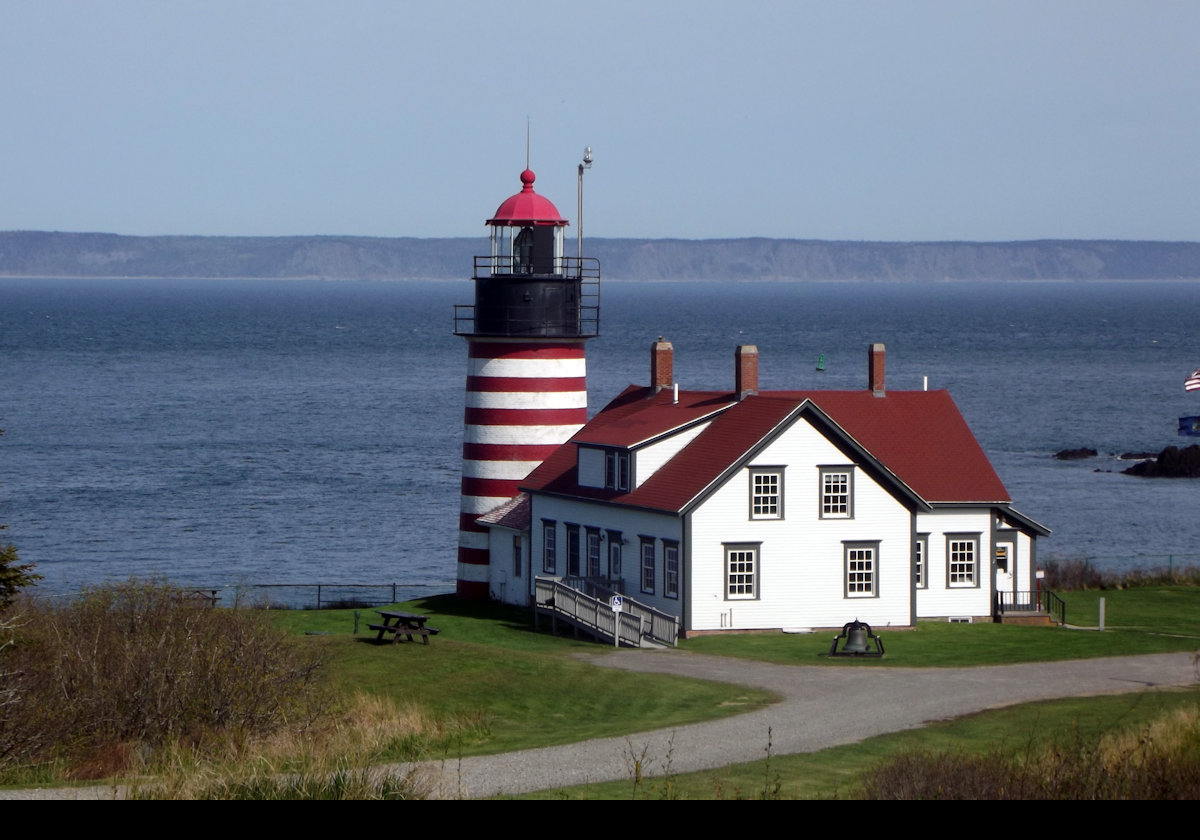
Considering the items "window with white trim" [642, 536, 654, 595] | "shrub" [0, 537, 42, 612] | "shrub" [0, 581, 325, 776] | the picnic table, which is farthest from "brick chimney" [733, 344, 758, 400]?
"shrub" [0, 537, 42, 612]

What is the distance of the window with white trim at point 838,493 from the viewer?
1523 inches

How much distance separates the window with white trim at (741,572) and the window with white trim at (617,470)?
11.0ft

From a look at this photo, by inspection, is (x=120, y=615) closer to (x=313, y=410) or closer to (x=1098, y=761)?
(x=1098, y=761)

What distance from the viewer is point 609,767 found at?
21188mm

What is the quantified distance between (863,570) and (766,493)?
2971mm

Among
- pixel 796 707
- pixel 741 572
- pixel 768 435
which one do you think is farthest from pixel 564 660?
pixel 768 435

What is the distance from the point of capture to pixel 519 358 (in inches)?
1722

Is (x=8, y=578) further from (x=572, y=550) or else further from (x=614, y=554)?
(x=572, y=550)

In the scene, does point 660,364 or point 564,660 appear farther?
point 660,364

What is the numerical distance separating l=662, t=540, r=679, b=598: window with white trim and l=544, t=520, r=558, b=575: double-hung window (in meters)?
4.74

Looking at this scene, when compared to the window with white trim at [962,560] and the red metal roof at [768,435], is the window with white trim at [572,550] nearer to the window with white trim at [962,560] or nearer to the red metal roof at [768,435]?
the red metal roof at [768,435]

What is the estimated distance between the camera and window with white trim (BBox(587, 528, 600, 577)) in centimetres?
4084
